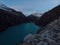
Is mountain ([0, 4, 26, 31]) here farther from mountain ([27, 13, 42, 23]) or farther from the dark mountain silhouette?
the dark mountain silhouette

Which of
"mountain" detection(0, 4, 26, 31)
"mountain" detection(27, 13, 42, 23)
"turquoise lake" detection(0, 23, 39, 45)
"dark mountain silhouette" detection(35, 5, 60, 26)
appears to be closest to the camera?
"dark mountain silhouette" detection(35, 5, 60, 26)

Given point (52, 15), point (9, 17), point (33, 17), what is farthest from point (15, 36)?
point (33, 17)

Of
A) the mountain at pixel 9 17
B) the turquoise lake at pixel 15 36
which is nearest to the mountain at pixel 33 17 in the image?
the mountain at pixel 9 17

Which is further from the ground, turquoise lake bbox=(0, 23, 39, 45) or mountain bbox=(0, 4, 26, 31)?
mountain bbox=(0, 4, 26, 31)

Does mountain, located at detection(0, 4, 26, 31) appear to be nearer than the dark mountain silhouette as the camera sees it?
No

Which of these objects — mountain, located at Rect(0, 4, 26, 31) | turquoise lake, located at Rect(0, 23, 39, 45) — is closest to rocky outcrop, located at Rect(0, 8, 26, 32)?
mountain, located at Rect(0, 4, 26, 31)

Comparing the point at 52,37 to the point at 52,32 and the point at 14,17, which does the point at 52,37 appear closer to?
the point at 52,32

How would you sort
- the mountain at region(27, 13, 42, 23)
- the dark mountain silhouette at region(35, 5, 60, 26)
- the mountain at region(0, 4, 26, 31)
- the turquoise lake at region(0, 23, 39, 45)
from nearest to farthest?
the dark mountain silhouette at region(35, 5, 60, 26) → the turquoise lake at region(0, 23, 39, 45) → the mountain at region(0, 4, 26, 31) → the mountain at region(27, 13, 42, 23)

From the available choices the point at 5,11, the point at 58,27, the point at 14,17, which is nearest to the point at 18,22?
the point at 14,17
